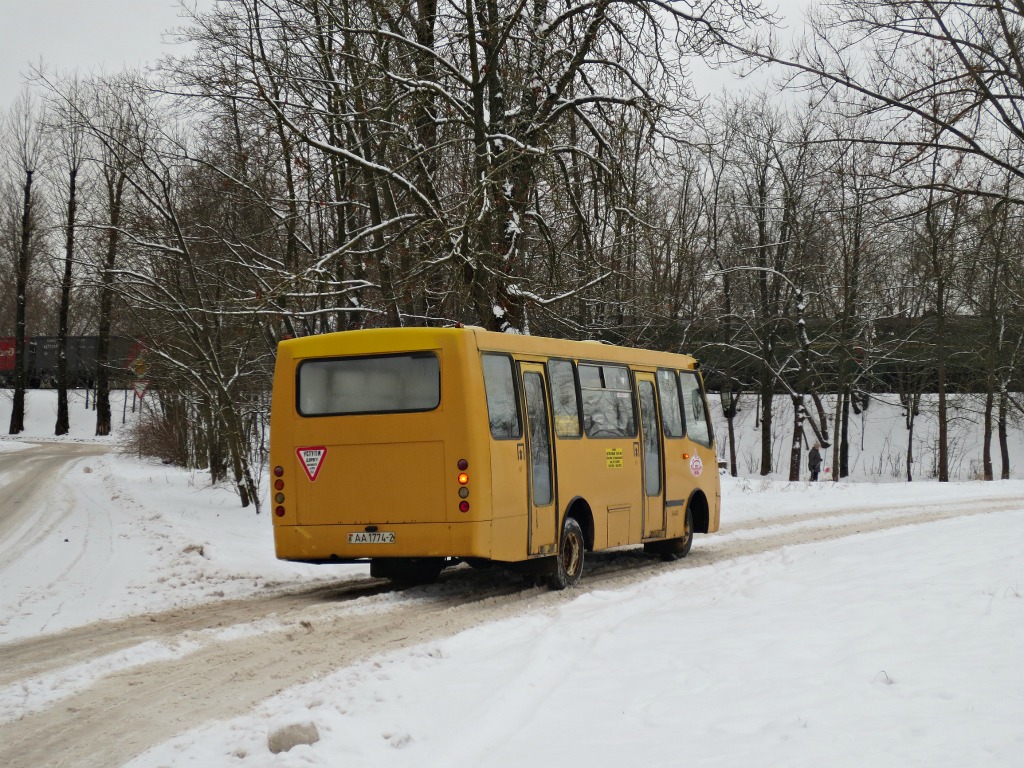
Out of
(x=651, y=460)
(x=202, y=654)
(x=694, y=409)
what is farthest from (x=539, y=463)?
(x=694, y=409)

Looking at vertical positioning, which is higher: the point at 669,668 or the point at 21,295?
the point at 21,295

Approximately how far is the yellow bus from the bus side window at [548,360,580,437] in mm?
23

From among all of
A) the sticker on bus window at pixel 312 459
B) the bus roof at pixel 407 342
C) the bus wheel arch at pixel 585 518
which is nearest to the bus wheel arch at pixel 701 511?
the bus wheel arch at pixel 585 518

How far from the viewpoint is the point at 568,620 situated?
946cm

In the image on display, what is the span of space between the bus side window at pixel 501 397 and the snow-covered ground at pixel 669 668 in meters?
1.80

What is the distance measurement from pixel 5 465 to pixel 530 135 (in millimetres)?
24939

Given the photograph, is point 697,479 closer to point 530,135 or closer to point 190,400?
point 530,135

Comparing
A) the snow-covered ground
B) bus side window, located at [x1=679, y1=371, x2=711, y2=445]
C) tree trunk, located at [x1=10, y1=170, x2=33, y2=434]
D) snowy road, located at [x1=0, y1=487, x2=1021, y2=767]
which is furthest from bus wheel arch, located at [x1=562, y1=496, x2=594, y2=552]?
tree trunk, located at [x1=10, y1=170, x2=33, y2=434]

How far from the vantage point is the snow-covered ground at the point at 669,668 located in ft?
18.5

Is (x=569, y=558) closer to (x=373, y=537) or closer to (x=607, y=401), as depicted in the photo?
(x=607, y=401)

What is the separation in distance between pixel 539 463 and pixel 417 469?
1.56 meters

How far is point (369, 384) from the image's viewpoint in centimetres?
1155

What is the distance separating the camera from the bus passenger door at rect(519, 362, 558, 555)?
39.3 feet

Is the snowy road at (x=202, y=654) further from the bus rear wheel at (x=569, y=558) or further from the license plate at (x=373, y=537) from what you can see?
the license plate at (x=373, y=537)
